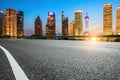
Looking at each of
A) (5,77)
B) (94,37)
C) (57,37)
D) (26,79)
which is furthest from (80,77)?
(57,37)

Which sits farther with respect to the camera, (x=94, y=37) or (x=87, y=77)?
(x=94, y=37)

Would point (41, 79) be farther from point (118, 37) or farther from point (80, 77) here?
point (118, 37)

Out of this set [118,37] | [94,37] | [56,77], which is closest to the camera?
[56,77]

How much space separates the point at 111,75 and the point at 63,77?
0.92m

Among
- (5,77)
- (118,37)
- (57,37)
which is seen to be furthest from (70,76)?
(57,37)

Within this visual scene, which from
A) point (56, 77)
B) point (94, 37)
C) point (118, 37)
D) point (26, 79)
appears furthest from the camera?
point (94, 37)

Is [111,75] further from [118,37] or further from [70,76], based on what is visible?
[118,37]

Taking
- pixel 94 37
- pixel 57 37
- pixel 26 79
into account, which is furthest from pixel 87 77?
pixel 57 37

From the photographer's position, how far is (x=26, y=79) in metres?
4.13

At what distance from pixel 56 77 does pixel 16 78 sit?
0.72 metres

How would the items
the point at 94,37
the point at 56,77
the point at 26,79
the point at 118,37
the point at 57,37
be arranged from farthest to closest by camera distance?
the point at 57,37 < the point at 94,37 < the point at 118,37 < the point at 56,77 < the point at 26,79

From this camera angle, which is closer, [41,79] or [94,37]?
[41,79]

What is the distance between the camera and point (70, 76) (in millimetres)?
4484

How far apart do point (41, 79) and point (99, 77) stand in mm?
1046
